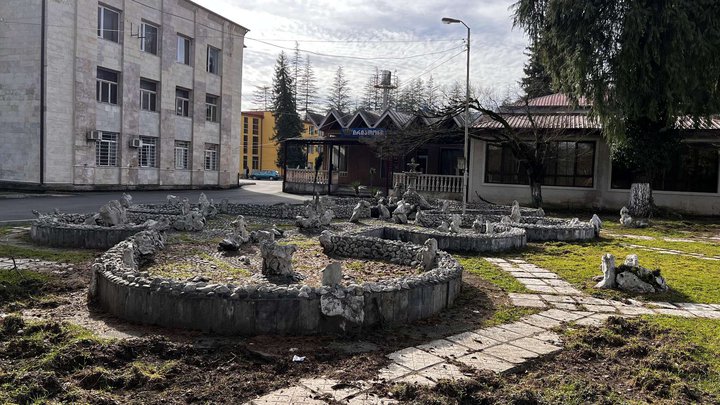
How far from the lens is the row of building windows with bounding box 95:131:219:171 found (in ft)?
91.8

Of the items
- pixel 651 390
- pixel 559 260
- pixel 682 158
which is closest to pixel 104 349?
pixel 651 390

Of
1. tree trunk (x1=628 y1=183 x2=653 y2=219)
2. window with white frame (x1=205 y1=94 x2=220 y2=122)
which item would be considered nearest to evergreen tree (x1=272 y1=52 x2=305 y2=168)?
window with white frame (x1=205 y1=94 x2=220 y2=122)

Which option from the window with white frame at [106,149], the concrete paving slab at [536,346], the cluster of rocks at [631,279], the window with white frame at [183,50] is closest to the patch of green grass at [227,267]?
the concrete paving slab at [536,346]

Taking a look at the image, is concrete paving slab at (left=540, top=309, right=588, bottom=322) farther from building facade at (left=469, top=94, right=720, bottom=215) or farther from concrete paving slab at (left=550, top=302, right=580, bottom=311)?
building facade at (left=469, top=94, right=720, bottom=215)

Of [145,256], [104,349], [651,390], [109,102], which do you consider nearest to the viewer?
[651,390]

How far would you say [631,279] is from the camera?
24.6ft

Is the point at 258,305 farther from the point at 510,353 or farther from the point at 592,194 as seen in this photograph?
the point at 592,194

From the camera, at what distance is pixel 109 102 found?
28.3 meters

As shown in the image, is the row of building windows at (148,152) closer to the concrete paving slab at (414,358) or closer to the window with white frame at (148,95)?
the window with white frame at (148,95)

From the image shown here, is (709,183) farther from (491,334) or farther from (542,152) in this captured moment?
(491,334)

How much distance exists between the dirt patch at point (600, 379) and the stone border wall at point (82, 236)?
781cm

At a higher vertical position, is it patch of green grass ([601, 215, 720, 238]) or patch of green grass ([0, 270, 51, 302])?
patch of green grass ([601, 215, 720, 238])

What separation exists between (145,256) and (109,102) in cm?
2338

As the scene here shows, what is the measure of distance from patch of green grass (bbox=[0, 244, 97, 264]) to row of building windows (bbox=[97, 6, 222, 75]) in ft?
71.1
